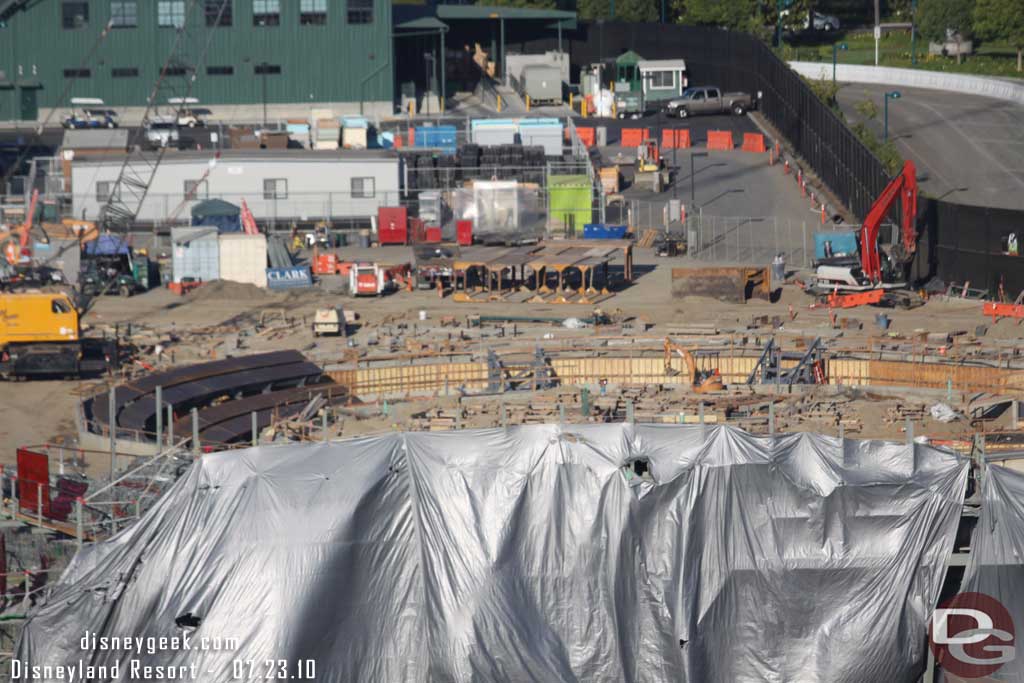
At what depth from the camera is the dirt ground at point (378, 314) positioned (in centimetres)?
4722

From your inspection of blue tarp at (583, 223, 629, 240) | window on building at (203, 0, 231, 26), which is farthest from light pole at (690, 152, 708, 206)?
window on building at (203, 0, 231, 26)

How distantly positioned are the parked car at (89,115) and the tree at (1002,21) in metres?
40.9

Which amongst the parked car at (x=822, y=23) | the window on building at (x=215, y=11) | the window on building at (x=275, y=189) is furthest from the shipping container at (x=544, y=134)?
the parked car at (x=822, y=23)

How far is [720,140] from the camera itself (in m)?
74.1

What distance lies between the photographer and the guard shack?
274ft

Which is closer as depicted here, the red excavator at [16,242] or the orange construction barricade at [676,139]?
the red excavator at [16,242]

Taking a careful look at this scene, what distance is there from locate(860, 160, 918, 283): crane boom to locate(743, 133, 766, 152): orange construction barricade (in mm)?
19034

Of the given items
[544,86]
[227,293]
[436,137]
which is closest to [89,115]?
[436,137]

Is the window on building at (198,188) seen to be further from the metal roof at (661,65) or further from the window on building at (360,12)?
the metal roof at (661,65)

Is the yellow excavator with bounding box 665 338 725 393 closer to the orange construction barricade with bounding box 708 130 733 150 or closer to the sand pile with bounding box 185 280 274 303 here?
the sand pile with bounding box 185 280 274 303

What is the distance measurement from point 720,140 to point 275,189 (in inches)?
782

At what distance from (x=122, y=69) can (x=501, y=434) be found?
55.4m

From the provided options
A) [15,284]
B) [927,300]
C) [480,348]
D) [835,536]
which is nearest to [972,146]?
[927,300]

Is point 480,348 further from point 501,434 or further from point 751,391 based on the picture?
point 501,434
